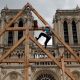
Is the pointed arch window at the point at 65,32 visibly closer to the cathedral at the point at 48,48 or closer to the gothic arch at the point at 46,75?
the cathedral at the point at 48,48

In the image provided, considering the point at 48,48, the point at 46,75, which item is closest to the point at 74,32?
the point at 48,48

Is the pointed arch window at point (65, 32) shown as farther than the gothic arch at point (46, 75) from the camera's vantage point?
Yes

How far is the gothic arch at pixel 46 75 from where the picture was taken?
41.1 meters

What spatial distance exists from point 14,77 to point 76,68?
8715 mm

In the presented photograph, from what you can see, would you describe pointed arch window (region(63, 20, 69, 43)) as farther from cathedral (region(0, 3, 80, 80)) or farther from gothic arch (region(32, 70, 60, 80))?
gothic arch (region(32, 70, 60, 80))

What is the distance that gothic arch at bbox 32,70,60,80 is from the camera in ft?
135

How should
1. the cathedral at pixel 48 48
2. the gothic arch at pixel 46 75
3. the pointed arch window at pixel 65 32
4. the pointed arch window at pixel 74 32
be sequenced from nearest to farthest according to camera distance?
the cathedral at pixel 48 48 < the gothic arch at pixel 46 75 < the pointed arch window at pixel 74 32 < the pointed arch window at pixel 65 32

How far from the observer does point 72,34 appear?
44.2 m

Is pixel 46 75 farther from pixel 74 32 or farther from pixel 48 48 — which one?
pixel 74 32

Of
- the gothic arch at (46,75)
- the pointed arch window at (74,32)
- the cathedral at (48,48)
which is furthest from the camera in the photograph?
the pointed arch window at (74,32)

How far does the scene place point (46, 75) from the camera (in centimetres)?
4162

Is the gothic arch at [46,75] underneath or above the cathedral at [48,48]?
underneath

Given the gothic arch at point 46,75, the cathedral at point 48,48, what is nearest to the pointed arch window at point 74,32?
the cathedral at point 48,48

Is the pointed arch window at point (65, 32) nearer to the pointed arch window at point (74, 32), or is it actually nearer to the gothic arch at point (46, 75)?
the pointed arch window at point (74, 32)
